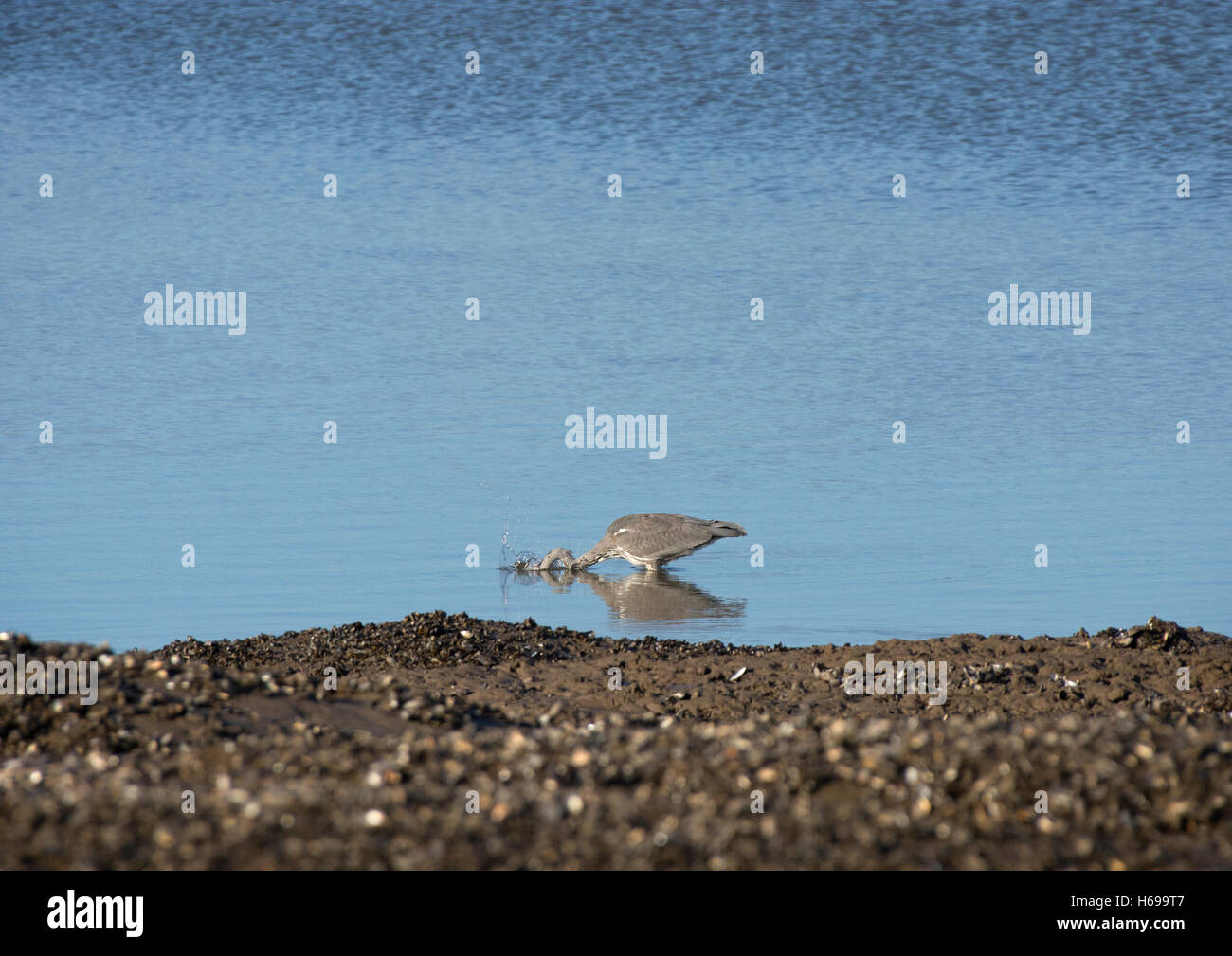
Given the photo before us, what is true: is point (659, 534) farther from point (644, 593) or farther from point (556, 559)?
point (556, 559)

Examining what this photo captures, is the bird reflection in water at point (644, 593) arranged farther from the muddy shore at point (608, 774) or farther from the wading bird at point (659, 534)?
the muddy shore at point (608, 774)

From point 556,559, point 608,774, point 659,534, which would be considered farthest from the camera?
point 556,559

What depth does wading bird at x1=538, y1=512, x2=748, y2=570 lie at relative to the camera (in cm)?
1600

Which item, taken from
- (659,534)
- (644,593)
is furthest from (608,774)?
(659,534)

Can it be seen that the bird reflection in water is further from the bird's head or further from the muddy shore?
the muddy shore

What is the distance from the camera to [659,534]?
16.0 metres

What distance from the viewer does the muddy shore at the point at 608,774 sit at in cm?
609

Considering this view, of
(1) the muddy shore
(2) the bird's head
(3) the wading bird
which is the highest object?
(3) the wading bird

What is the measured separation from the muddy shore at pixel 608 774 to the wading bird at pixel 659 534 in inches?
220

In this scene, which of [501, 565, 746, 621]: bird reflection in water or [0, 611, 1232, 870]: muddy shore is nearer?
[0, 611, 1232, 870]: muddy shore

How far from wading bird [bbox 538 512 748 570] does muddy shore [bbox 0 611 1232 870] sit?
5578mm

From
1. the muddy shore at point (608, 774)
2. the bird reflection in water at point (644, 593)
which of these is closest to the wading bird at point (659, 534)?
the bird reflection in water at point (644, 593)

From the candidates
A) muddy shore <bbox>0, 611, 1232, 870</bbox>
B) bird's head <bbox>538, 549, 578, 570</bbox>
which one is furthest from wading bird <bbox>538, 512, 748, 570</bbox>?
muddy shore <bbox>0, 611, 1232, 870</bbox>

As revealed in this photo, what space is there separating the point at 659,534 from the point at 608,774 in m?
9.10
